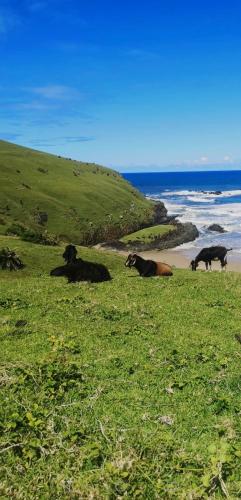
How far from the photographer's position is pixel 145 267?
80.7 feet

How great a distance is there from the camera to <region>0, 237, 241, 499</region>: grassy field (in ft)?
22.3

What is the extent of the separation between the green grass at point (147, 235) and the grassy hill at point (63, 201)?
9.26 ft

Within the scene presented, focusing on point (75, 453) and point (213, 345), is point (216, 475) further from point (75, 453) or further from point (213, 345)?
point (213, 345)

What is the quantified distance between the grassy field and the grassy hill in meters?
35.4

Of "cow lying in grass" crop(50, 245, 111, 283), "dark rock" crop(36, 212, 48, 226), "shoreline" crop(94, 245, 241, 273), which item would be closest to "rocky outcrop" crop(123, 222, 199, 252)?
"shoreline" crop(94, 245, 241, 273)

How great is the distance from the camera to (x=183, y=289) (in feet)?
63.9

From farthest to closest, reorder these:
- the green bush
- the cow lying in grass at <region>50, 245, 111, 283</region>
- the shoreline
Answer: the shoreline → the green bush → the cow lying in grass at <region>50, 245, 111, 283</region>

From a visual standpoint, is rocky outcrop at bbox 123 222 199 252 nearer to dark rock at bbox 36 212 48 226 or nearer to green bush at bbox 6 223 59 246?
dark rock at bbox 36 212 48 226

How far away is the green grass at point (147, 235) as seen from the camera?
75188mm

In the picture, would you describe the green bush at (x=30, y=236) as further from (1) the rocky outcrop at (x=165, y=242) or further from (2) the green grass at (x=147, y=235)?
(2) the green grass at (x=147, y=235)

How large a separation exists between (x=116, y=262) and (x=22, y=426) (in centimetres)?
2494

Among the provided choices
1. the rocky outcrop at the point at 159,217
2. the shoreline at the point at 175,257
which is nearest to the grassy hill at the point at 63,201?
the rocky outcrop at the point at 159,217

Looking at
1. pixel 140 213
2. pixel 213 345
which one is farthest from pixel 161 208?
pixel 213 345

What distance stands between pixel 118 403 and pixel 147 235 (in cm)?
6985
